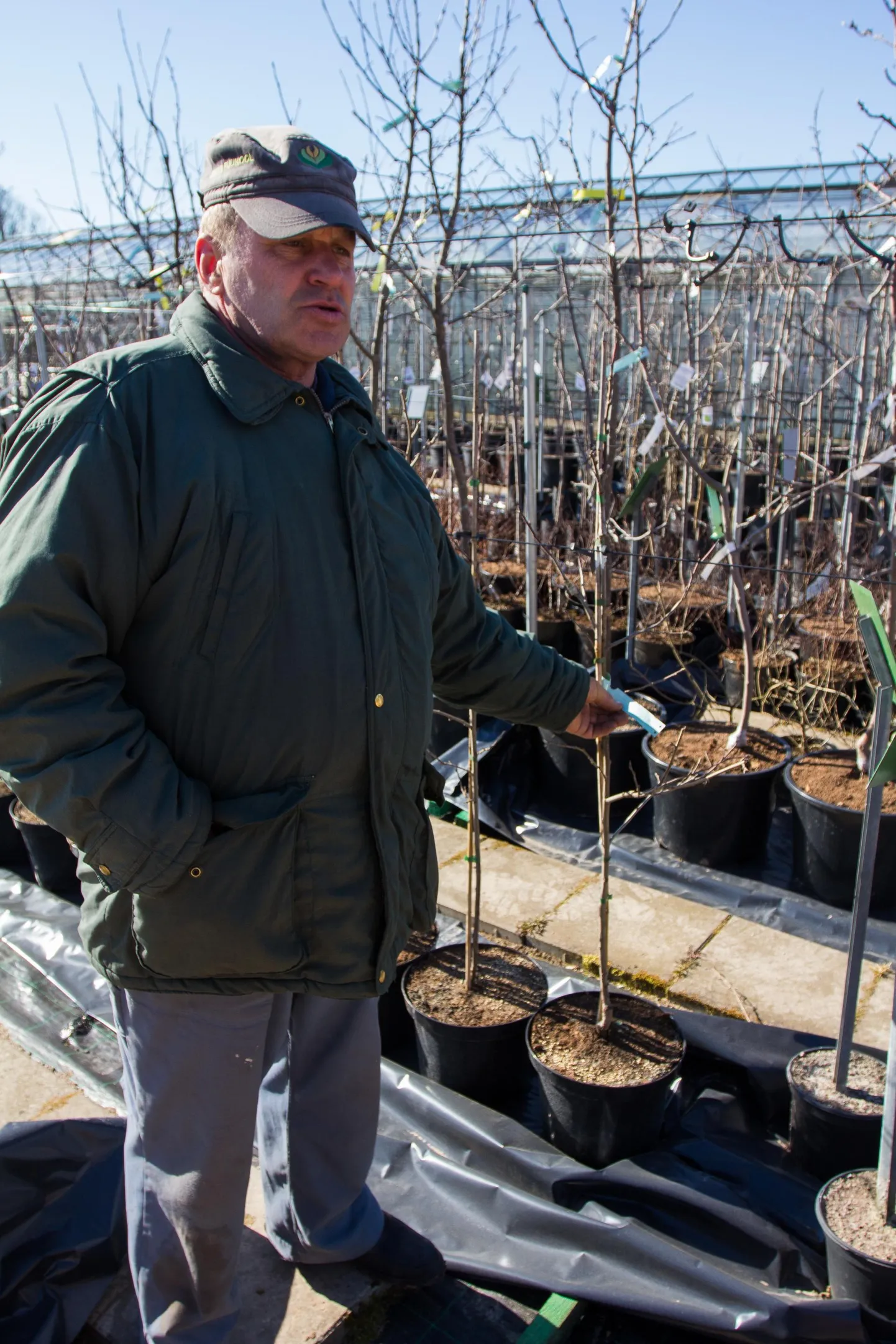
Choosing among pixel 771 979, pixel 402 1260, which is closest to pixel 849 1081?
pixel 771 979

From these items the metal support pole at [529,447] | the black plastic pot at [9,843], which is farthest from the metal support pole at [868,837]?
the black plastic pot at [9,843]

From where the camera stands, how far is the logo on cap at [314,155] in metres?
1.40

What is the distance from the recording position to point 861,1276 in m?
1.72

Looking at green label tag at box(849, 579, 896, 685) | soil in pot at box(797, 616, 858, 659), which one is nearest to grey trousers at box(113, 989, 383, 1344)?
green label tag at box(849, 579, 896, 685)

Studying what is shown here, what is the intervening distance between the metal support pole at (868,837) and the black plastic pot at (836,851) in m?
1.35

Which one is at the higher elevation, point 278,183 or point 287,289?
point 278,183

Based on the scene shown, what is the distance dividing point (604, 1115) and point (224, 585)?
4.99 ft

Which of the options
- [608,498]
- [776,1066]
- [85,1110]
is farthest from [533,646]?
[85,1110]

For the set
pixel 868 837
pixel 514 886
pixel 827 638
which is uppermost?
pixel 868 837

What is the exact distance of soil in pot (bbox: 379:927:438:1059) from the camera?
8.77ft

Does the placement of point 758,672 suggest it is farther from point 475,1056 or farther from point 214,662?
point 214,662

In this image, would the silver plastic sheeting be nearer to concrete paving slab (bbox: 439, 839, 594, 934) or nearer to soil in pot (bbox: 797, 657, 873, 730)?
concrete paving slab (bbox: 439, 839, 594, 934)

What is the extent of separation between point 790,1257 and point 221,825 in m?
1.44

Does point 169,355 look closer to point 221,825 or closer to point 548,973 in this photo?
point 221,825
